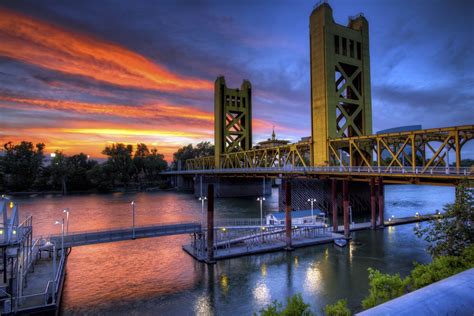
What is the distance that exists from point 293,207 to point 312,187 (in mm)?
5421

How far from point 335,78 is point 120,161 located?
104683 mm

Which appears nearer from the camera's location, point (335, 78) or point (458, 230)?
point (458, 230)

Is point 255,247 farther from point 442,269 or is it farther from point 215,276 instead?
point 442,269

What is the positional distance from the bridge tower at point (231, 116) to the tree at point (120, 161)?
161ft

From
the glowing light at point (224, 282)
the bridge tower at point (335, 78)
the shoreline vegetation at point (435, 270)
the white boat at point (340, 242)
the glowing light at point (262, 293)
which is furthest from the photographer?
the bridge tower at point (335, 78)

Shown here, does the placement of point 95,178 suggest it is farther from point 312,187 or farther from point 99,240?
point 99,240

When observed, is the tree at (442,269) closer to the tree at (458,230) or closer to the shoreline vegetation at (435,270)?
the shoreline vegetation at (435,270)

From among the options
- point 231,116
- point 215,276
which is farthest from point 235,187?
point 215,276

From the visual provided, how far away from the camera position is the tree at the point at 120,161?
131 m

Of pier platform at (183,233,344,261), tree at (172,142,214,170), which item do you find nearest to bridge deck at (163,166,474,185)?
pier platform at (183,233,344,261)

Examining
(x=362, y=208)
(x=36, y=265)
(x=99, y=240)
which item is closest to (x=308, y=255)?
(x=99, y=240)

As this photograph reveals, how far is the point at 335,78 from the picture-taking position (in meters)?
55.8

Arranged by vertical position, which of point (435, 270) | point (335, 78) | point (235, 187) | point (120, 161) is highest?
point (335, 78)

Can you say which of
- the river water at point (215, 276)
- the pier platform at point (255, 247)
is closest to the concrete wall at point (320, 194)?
the river water at point (215, 276)
